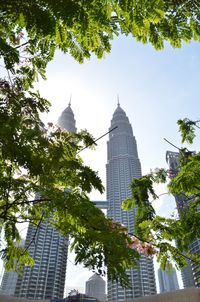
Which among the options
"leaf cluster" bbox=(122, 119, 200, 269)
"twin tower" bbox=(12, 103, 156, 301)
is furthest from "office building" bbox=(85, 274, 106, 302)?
→ "leaf cluster" bbox=(122, 119, 200, 269)

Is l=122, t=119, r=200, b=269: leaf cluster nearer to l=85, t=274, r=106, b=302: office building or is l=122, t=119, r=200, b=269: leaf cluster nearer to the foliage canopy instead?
the foliage canopy

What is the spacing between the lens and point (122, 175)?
141 m

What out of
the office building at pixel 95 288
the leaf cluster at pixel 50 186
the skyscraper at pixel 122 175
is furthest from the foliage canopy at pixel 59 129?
the office building at pixel 95 288

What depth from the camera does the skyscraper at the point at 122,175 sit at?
89.6 metres

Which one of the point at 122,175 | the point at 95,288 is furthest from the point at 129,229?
the point at 95,288

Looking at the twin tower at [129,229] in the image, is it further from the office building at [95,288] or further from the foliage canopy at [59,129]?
the office building at [95,288]

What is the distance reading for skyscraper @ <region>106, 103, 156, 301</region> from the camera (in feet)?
294

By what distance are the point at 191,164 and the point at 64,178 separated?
126 inches

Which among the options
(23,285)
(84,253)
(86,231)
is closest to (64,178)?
(86,231)

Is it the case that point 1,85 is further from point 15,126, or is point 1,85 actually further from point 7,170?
point 7,170

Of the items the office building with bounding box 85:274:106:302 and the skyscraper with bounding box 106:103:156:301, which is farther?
the office building with bounding box 85:274:106:302

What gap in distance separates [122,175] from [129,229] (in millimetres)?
131599

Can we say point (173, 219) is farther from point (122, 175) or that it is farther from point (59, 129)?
point (122, 175)

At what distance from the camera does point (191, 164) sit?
6004 mm
